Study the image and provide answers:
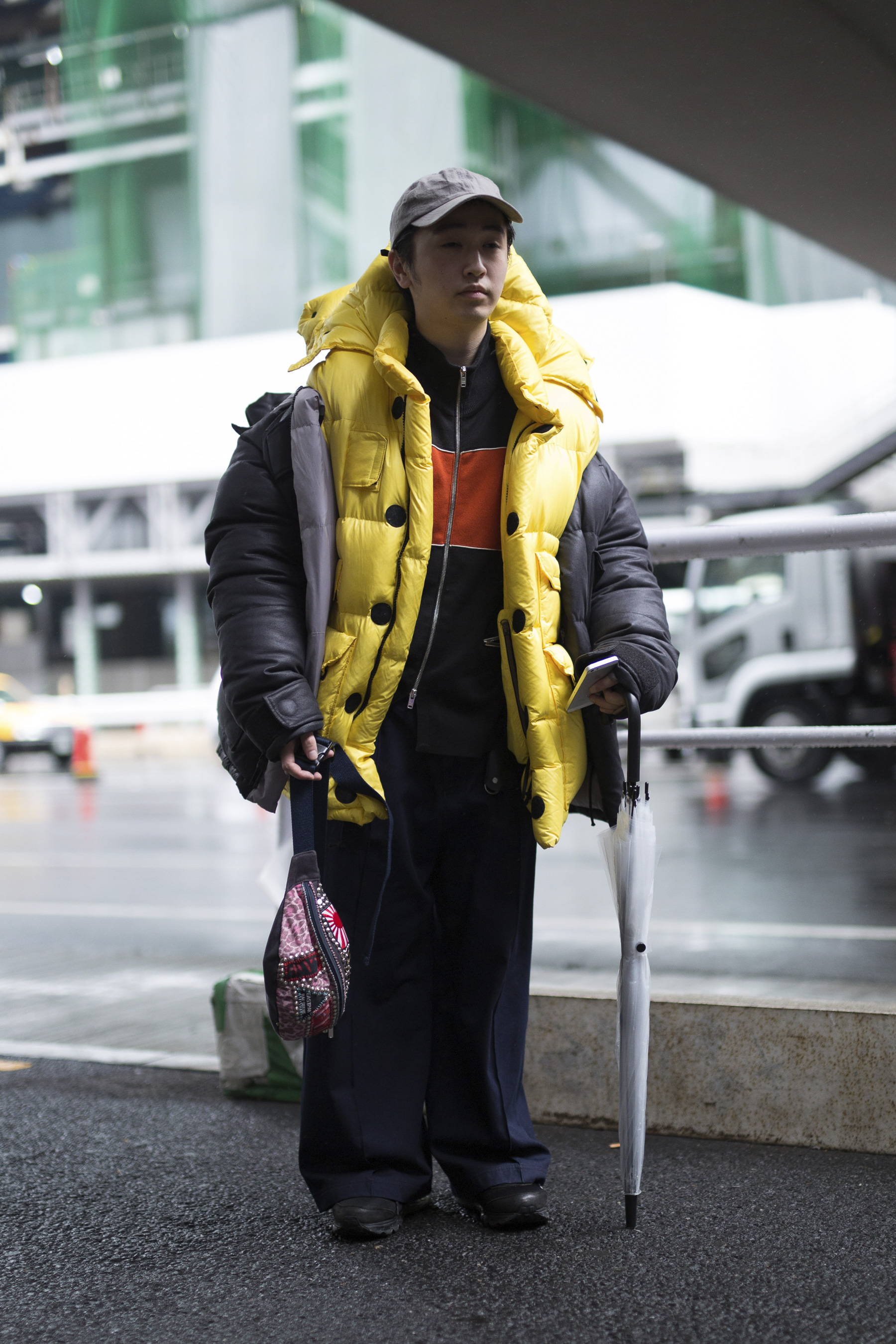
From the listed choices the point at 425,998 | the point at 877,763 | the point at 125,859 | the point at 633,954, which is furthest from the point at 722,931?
the point at 877,763

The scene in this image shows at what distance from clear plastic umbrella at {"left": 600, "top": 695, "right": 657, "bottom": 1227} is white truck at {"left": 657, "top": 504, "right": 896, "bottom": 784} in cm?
916

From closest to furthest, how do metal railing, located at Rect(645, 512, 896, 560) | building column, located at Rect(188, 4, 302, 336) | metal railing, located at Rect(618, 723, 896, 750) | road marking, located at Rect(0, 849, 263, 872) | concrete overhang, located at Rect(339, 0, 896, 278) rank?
metal railing, located at Rect(645, 512, 896, 560) → metal railing, located at Rect(618, 723, 896, 750) → concrete overhang, located at Rect(339, 0, 896, 278) → road marking, located at Rect(0, 849, 263, 872) → building column, located at Rect(188, 4, 302, 336)

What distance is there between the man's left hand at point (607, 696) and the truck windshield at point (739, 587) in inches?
467

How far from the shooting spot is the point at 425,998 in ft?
9.12

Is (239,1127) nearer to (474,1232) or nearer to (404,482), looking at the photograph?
(474,1232)

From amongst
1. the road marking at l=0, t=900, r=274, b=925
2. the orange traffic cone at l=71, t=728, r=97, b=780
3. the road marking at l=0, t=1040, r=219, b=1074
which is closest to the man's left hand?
the road marking at l=0, t=1040, r=219, b=1074

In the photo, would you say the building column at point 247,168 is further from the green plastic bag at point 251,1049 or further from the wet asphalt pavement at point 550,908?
the green plastic bag at point 251,1049

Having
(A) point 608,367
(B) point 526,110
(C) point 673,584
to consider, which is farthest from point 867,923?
(A) point 608,367

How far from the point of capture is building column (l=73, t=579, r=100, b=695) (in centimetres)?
3512

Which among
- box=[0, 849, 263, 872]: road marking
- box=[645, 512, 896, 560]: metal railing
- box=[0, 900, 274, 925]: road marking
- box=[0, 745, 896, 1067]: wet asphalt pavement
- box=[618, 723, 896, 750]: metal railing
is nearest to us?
box=[645, 512, 896, 560]: metal railing

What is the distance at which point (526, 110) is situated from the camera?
21.2m

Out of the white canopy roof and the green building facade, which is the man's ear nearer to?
the white canopy roof

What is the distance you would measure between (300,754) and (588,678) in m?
0.55

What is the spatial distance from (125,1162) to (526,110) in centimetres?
2067
